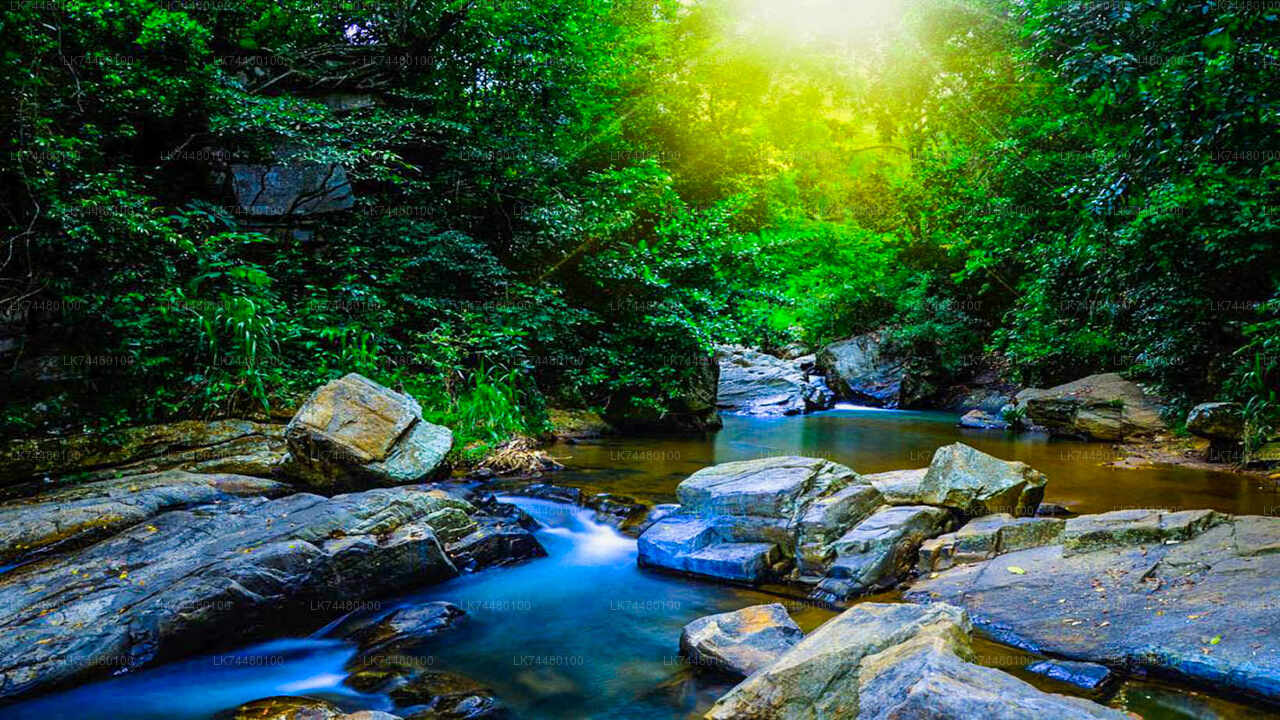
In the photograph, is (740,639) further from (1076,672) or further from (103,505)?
(103,505)

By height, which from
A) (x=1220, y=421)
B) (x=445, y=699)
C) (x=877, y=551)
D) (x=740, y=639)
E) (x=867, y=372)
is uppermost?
(x=1220, y=421)

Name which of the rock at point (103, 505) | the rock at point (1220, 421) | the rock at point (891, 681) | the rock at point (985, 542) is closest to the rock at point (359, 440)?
the rock at point (103, 505)

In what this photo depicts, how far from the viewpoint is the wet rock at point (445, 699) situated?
11.2ft

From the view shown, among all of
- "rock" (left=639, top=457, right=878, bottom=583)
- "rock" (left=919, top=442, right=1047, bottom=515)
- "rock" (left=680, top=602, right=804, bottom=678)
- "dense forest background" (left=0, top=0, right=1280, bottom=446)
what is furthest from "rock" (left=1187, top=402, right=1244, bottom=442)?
"rock" (left=680, top=602, right=804, bottom=678)

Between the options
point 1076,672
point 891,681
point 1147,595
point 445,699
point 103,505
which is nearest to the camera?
point 891,681

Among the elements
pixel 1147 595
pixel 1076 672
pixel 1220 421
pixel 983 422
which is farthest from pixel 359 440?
pixel 983 422

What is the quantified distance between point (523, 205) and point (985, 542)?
29.9 ft

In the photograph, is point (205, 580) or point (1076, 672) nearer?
point (1076, 672)

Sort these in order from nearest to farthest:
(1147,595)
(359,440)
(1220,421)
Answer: (1147,595) < (359,440) < (1220,421)

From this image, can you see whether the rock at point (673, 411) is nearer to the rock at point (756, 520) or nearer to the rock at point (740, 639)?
the rock at point (756, 520)

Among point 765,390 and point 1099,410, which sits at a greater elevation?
point 1099,410

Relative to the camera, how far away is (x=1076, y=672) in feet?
11.3

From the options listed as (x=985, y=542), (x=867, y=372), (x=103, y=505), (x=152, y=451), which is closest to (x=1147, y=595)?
(x=985, y=542)

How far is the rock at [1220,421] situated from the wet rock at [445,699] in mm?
9821
